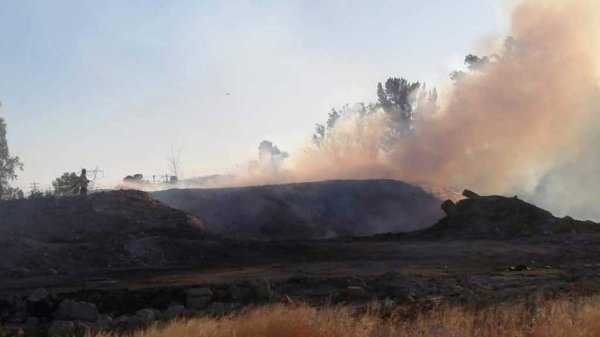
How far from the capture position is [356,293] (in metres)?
18.2

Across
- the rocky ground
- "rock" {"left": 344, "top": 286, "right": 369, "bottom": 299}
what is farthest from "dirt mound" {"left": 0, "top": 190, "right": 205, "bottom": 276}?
"rock" {"left": 344, "top": 286, "right": 369, "bottom": 299}

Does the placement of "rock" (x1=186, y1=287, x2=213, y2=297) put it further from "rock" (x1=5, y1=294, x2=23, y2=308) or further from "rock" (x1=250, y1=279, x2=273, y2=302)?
"rock" (x1=5, y1=294, x2=23, y2=308)

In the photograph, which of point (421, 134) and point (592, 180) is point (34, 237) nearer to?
point (421, 134)

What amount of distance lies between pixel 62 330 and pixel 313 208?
3172cm

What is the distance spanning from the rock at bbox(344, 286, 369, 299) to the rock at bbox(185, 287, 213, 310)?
12.0 feet

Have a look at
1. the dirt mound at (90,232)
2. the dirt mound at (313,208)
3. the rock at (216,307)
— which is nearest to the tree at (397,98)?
the dirt mound at (313,208)

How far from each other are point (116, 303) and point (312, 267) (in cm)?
784

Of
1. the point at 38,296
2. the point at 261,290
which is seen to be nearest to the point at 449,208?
the point at 261,290

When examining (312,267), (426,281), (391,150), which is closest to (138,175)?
(391,150)

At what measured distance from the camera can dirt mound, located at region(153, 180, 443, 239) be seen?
43219 millimetres

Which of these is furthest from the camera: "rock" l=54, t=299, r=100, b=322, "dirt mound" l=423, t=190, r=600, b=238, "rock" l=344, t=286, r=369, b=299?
"dirt mound" l=423, t=190, r=600, b=238

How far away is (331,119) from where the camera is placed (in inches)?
3073

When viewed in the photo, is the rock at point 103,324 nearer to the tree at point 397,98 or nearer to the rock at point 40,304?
the rock at point 40,304

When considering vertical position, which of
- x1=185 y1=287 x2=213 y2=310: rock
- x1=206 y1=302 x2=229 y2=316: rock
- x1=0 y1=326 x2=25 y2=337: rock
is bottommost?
x1=0 y1=326 x2=25 y2=337: rock
